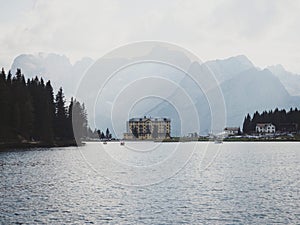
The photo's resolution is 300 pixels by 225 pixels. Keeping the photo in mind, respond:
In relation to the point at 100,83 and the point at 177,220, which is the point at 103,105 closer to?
the point at 100,83

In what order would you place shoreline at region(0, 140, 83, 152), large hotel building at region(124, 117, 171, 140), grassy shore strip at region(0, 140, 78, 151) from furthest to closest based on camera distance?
grassy shore strip at region(0, 140, 78, 151)
shoreline at region(0, 140, 83, 152)
large hotel building at region(124, 117, 171, 140)

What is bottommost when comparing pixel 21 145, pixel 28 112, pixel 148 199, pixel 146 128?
pixel 148 199

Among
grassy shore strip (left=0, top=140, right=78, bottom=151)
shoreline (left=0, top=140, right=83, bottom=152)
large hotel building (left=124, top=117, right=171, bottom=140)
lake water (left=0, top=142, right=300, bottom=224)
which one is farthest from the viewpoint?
grassy shore strip (left=0, top=140, right=78, bottom=151)

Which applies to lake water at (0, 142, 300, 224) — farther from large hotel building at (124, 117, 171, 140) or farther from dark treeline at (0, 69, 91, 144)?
dark treeline at (0, 69, 91, 144)

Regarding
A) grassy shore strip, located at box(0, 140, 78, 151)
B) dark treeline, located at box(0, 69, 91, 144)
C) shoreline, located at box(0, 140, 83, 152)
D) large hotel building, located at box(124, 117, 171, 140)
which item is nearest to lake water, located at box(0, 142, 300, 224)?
large hotel building, located at box(124, 117, 171, 140)

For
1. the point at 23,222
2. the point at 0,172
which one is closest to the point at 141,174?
the point at 0,172

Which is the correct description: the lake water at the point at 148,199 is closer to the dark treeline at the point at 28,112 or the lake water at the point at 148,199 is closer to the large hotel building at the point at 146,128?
the large hotel building at the point at 146,128

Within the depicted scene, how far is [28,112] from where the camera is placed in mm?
152000

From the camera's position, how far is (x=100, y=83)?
41.1m

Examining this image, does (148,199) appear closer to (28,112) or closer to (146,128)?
(146,128)

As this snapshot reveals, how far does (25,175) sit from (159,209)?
3394cm

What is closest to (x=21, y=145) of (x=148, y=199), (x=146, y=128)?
(x=146, y=128)

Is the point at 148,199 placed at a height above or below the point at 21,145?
below

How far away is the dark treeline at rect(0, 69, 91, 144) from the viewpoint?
14300 centimetres
